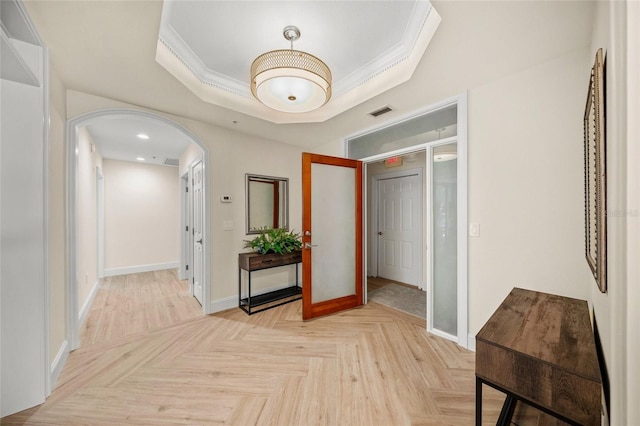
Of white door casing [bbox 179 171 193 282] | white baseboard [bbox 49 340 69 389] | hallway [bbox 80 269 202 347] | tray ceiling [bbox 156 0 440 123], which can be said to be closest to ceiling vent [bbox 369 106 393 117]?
tray ceiling [bbox 156 0 440 123]

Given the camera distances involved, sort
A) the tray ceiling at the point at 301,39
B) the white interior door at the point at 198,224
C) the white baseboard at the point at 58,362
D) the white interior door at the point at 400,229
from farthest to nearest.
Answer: the white interior door at the point at 400,229 < the white interior door at the point at 198,224 < the white baseboard at the point at 58,362 < the tray ceiling at the point at 301,39

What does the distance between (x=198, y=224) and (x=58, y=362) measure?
1976 mm

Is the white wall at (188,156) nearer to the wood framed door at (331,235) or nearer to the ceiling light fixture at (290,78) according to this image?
the wood framed door at (331,235)

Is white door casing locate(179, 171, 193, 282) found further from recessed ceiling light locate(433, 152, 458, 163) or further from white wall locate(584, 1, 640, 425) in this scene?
white wall locate(584, 1, 640, 425)

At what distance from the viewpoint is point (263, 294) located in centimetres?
381

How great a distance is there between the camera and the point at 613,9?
70 centimetres

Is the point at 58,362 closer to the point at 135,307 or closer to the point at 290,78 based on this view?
the point at 135,307

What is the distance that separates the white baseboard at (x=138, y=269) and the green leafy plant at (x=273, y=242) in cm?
347

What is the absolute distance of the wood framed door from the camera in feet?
9.87

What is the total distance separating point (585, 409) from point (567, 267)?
126 cm

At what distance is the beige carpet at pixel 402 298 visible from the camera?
3.37 meters

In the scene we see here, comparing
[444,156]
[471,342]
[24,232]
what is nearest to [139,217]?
[24,232]

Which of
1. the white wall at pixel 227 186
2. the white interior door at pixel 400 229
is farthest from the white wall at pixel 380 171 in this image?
the white wall at pixel 227 186

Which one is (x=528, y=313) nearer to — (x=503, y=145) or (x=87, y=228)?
(x=503, y=145)
